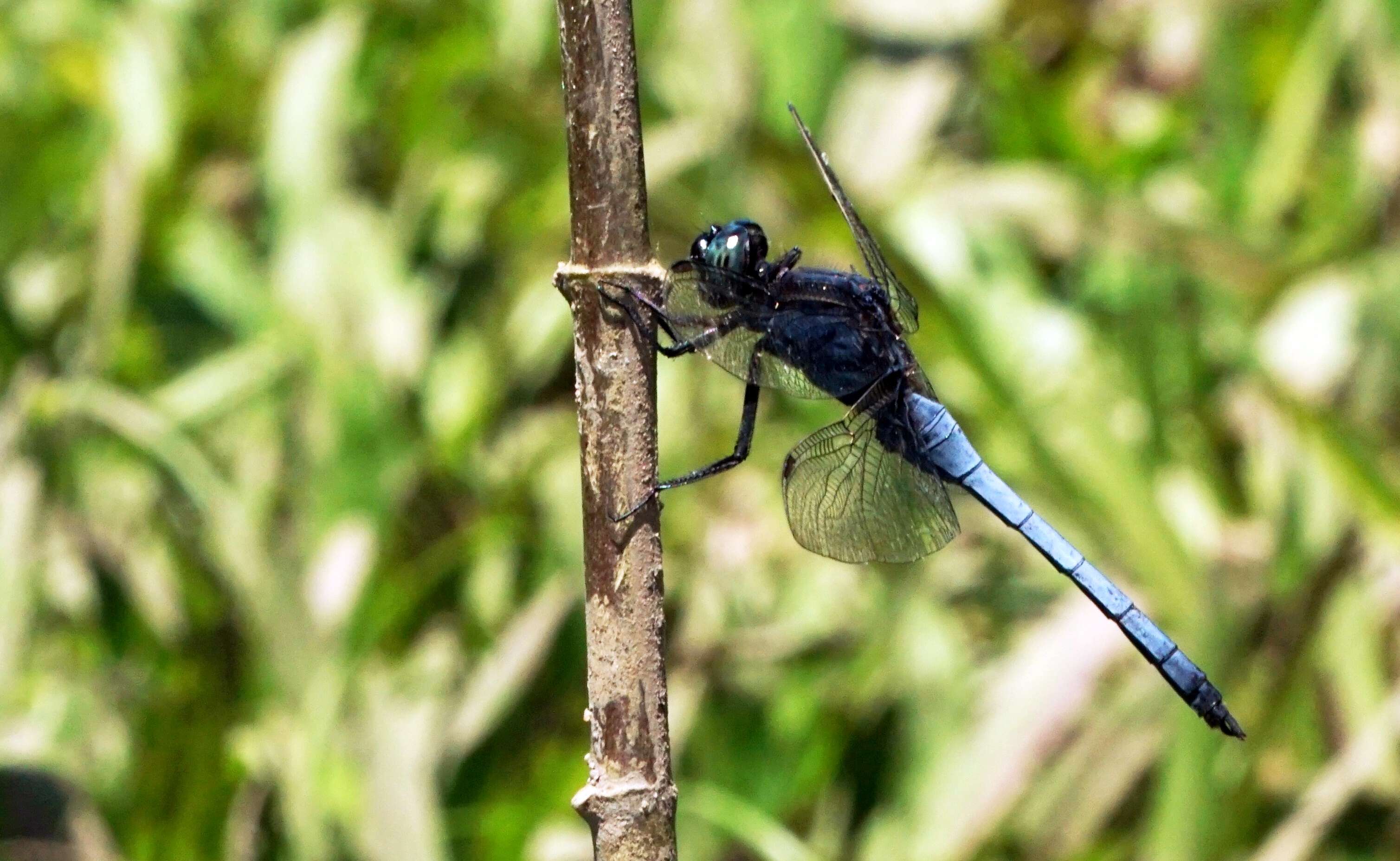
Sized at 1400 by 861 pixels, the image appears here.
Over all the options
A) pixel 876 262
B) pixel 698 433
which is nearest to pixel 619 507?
pixel 876 262

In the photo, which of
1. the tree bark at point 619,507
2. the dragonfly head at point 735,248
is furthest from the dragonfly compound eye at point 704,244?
the tree bark at point 619,507

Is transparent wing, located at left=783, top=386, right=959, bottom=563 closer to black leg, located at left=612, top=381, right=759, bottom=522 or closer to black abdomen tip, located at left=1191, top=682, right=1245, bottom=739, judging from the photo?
black leg, located at left=612, top=381, right=759, bottom=522

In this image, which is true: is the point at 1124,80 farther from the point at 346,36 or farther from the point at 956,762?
the point at 956,762

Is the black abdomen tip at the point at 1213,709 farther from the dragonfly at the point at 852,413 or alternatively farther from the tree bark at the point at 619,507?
the tree bark at the point at 619,507

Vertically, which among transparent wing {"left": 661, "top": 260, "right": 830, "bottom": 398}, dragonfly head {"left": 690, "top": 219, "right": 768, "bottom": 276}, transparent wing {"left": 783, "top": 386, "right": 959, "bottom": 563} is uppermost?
dragonfly head {"left": 690, "top": 219, "right": 768, "bottom": 276}

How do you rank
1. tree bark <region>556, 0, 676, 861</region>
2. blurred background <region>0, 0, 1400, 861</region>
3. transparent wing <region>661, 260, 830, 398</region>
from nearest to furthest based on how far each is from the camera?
tree bark <region>556, 0, 676, 861</region>
transparent wing <region>661, 260, 830, 398</region>
blurred background <region>0, 0, 1400, 861</region>

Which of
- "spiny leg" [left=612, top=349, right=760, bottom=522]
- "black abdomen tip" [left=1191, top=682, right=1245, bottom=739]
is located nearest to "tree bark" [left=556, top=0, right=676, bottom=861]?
"spiny leg" [left=612, top=349, right=760, bottom=522]

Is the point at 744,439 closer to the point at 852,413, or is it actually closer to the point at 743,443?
the point at 743,443
